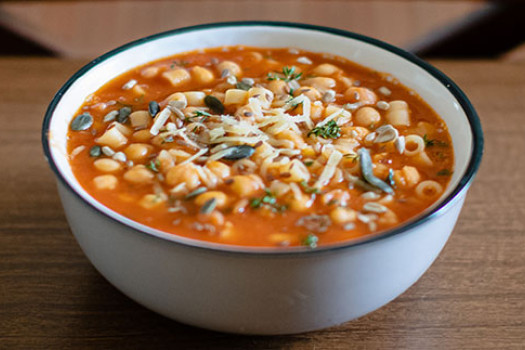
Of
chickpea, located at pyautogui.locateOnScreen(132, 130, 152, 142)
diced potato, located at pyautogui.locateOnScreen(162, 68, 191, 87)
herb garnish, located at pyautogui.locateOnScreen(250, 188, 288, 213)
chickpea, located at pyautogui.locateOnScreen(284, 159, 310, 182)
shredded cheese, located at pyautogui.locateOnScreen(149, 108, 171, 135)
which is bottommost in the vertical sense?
chickpea, located at pyautogui.locateOnScreen(132, 130, 152, 142)

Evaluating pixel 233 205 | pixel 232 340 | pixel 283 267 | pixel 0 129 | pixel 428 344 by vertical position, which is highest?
pixel 283 267

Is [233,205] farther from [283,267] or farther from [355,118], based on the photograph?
[355,118]

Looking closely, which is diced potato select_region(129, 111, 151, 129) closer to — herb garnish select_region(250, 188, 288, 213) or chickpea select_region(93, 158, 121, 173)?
chickpea select_region(93, 158, 121, 173)

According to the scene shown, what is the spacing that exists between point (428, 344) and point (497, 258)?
45 cm

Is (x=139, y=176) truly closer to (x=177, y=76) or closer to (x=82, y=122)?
(x=82, y=122)

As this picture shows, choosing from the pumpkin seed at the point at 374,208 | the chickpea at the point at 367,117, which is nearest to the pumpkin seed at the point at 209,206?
the pumpkin seed at the point at 374,208

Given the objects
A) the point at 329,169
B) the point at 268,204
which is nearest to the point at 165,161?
the point at 268,204

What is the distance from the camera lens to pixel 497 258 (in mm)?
2025

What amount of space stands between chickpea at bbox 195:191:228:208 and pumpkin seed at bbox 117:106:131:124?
1.61ft

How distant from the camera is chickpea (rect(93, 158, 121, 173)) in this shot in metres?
1.85

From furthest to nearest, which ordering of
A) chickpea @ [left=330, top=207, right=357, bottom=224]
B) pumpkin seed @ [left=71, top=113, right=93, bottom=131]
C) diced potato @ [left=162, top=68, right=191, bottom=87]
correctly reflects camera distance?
diced potato @ [left=162, top=68, right=191, bottom=87], pumpkin seed @ [left=71, top=113, right=93, bottom=131], chickpea @ [left=330, top=207, right=357, bottom=224]

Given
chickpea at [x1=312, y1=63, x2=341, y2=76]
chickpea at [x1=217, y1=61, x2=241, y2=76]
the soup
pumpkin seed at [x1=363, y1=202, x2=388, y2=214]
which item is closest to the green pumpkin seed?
the soup

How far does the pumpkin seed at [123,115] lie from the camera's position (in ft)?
6.81

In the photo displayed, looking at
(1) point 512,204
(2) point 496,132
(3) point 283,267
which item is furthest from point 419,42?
(3) point 283,267
